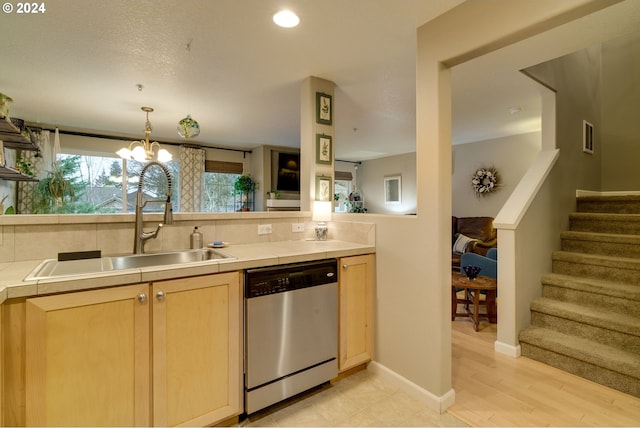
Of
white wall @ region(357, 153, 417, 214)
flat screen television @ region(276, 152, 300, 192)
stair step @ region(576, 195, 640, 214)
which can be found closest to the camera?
stair step @ region(576, 195, 640, 214)

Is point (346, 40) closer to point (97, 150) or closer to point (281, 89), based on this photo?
point (281, 89)

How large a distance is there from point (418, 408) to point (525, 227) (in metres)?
1.77

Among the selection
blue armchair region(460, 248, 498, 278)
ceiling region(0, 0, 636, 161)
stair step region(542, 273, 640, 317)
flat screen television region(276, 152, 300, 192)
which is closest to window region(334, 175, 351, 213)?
flat screen television region(276, 152, 300, 192)

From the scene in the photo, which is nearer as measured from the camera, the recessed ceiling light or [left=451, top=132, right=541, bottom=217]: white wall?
the recessed ceiling light

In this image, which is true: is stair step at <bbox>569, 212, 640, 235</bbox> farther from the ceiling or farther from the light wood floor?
the light wood floor

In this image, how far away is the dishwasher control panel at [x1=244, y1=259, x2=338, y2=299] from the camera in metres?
1.63

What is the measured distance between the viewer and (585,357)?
2.11 metres

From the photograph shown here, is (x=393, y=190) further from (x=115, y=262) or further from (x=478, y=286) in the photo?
(x=115, y=262)

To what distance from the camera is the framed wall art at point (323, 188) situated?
108 inches

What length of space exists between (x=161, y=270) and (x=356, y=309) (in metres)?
1.30

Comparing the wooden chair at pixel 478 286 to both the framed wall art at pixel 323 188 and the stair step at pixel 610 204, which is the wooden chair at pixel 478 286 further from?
the framed wall art at pixel 323 188

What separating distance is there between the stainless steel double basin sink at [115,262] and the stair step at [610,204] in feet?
12.8

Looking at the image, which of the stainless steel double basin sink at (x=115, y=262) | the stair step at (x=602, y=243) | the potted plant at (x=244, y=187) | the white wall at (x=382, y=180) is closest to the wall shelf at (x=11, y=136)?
the stainless steel double basin sink at (x=115, y=262)

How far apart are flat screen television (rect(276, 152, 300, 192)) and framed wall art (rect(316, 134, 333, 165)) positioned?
348cm
